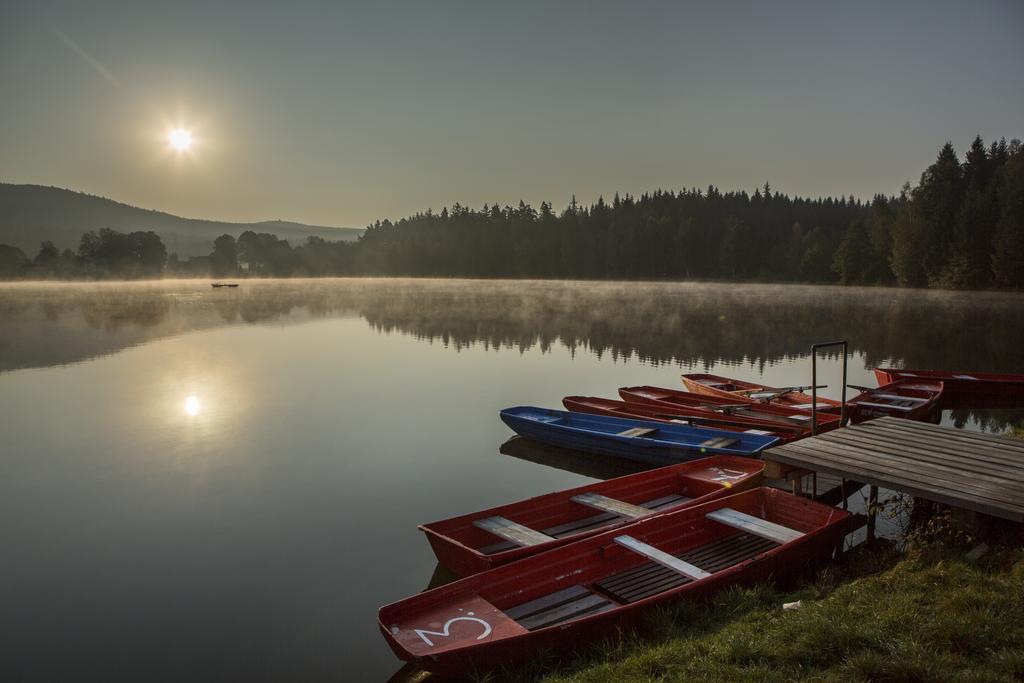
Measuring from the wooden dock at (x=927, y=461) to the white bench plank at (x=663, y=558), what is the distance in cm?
304

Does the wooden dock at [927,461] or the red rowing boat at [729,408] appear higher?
the wooden dock at [927,461]

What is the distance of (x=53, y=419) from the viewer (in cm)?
2012

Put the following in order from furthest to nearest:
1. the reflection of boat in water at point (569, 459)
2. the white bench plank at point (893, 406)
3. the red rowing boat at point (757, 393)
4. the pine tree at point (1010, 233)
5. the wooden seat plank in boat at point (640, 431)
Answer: the pine tree at point (1010, 233) → the red rowing boat at point (757, 393) → the white bench plank at point (893, 406) → the wooden seat plank in boat at point (640, 431) → the reflection of boat in water at point (569, 459)

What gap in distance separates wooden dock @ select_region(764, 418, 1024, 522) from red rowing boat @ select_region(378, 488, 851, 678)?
0.74 metres

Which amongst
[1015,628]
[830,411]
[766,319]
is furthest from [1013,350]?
[1015,628]

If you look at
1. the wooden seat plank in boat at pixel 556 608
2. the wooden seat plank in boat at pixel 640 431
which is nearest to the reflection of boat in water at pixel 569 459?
the wooden seat plank in boat at pixel 640 431

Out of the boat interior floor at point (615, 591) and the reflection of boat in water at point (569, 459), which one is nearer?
the boat interior floor at point (615, 591)

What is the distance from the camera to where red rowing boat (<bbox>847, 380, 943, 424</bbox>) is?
1694 centimetres

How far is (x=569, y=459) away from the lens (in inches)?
640

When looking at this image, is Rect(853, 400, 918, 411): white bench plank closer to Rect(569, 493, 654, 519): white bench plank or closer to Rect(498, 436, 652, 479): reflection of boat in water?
Result: Rect(498, 436, 652, 479): reflection of boat in water

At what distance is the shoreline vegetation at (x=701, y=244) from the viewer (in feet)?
245

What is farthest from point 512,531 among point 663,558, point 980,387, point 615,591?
point 980,387

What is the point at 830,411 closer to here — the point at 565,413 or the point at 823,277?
the point at 565,413

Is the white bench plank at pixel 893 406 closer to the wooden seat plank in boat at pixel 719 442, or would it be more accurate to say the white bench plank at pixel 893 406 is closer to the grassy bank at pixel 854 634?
the wooden seat plank in boat at pixel 719 442
